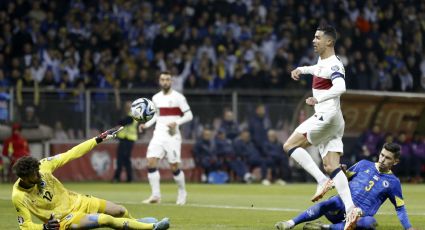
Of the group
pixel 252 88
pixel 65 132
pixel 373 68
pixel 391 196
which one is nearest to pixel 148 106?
pixel 391 196

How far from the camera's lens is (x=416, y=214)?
1528cm

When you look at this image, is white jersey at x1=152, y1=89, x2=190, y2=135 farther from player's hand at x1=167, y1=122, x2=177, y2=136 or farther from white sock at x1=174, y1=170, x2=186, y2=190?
white sock at x1=174, y1=170, x2=186, y2=190

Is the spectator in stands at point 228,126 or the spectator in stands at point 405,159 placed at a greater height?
the spectator in stands at point 228,126

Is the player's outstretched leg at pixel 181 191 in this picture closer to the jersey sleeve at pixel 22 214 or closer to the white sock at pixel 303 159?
the white sock at pixel 303 159

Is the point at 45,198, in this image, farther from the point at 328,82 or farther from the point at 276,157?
the point at 276,157

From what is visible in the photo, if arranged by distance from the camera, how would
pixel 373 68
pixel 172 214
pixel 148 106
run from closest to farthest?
pixel 148 106
pixel 172 214
pixel 373 68

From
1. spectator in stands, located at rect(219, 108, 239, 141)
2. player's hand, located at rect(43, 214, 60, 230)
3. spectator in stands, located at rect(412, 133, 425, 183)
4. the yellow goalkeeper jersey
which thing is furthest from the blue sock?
spectator in stands, located at rect(412, 133, 425, 183)

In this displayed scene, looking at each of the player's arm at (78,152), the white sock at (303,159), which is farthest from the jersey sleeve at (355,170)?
the player's arm at (78,152)

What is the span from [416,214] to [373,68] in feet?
52.9

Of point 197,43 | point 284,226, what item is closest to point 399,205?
point 284,226

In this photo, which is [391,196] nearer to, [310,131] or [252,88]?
[310,131]

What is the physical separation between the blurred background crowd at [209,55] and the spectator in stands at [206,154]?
3 cm

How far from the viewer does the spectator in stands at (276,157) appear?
2778cm

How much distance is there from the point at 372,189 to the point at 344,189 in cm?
33
